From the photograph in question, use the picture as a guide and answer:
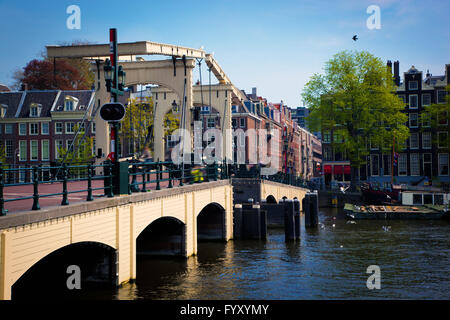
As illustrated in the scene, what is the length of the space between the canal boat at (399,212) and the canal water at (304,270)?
29.7ft

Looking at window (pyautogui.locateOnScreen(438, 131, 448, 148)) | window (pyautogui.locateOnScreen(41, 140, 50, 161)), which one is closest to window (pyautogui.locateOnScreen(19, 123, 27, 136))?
window (pyautogui.locateOnScreen(41, 140, 50, 161))

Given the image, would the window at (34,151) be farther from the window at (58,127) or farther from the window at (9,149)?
the window at (58,127)

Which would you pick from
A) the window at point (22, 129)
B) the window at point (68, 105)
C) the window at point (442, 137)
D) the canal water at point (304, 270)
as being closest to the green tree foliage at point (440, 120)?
the window at point (442, 137)

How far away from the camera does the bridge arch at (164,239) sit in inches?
778

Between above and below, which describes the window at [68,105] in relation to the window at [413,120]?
above

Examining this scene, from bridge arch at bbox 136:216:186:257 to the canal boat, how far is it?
817 inches

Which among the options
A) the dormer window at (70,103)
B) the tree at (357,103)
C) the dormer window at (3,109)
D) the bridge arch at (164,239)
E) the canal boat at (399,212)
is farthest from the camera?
the dormer window at (3,109)

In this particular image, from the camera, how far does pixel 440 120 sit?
52312 millimetres

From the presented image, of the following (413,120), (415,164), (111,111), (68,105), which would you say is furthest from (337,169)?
(111,111)

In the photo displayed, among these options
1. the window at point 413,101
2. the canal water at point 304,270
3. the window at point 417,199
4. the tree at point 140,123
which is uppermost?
the window at point 413,101

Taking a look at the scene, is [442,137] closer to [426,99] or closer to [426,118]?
[426,118]

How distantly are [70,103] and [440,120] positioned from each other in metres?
40.6
